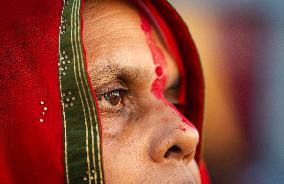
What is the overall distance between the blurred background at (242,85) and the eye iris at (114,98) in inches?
23.4

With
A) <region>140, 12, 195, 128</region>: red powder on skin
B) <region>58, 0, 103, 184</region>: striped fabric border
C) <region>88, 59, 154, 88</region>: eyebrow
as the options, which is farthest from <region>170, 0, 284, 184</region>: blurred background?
<region>58, 0, 103, 184</region>: striped fabric border

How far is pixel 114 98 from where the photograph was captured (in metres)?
1.19

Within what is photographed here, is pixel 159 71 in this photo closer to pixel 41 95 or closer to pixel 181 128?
pixel 181 128

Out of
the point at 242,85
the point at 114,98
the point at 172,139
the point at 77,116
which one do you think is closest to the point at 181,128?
the point at 172,139

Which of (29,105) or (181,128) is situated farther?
(181,128)

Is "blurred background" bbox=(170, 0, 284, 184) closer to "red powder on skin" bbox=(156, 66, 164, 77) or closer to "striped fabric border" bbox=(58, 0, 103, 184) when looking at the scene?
"red powder on skin" bbox=(156, 66, 164, 77)

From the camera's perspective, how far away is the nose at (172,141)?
1106 millimetres

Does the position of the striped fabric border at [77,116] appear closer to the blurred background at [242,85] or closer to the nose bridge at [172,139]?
the nose bridge at [172,139]

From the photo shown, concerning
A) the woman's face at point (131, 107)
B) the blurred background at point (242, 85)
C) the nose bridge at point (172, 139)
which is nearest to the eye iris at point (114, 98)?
the woman's face at point (131, 107)

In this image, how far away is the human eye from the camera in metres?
1.16

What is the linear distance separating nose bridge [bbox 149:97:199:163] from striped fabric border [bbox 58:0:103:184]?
0.17 meters

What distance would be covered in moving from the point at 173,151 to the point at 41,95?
1.19 ft

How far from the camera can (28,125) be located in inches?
38.4

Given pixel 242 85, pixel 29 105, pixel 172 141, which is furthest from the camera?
pixel 242 85
